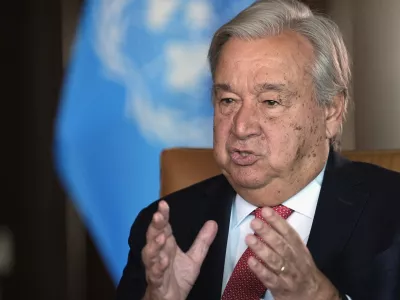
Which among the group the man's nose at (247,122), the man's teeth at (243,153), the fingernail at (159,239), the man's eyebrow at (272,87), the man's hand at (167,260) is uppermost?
the man's eyebrow at (272,87)

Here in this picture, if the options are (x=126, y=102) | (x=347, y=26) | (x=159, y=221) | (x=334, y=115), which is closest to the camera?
(x=159, y=221)

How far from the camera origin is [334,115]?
5.73 ft

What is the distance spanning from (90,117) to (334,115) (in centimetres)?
153

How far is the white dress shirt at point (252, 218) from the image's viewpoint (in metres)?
1.72

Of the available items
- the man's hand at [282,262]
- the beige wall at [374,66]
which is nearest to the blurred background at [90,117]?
the beige wall at [374,66]

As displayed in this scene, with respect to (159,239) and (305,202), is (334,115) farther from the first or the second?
(159,239)

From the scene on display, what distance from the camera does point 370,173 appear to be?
5.84 feet

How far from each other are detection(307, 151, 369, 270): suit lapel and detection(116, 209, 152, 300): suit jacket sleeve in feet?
1.41

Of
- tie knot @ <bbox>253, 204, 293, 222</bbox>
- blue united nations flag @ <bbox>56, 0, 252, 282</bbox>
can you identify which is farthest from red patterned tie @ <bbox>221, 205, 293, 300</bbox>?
blue united nations flag @ <bbox>56, 0, 252, 282</bbox>

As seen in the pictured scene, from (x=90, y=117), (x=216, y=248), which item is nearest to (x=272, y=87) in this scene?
(x=216, y=248)

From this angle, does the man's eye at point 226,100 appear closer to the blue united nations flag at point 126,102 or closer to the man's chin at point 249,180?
the man's chin at point 249,180

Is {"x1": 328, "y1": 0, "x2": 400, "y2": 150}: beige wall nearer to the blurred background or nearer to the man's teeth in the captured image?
the blurred background

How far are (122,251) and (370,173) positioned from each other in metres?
1.51

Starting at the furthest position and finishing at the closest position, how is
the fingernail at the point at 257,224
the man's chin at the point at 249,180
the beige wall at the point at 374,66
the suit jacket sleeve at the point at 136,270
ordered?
the beige wall at the point at 374,66, the suit jacket sleeve at the point at 136,270, the man's chin at the point at 249,180, the fingernail at the point at 257,224
